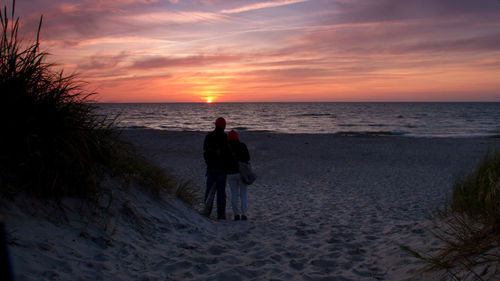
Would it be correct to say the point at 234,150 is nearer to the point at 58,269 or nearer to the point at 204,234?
the point at 204,234

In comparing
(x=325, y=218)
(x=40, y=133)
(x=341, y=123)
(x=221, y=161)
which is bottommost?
(x=325, y=218)

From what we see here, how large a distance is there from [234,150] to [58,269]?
12.8 ft

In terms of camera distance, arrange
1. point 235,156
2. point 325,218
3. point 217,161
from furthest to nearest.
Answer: point 325,218 < point 235,156 < point 217,161

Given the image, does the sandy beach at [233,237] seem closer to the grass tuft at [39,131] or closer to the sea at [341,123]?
the grass tuft at [39,131]

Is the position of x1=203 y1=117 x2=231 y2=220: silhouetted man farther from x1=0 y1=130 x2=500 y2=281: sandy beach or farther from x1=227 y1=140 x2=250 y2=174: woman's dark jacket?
x1=0 y1=130 x2=500 y2=281: sandy beach

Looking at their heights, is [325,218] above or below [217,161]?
below

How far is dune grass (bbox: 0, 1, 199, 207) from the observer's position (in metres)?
3.69

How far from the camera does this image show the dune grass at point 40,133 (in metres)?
3.69

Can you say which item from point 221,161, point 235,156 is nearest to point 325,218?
point 235,156

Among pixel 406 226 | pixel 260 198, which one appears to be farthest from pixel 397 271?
pixel 260 198

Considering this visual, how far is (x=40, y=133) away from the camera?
382 centimetres

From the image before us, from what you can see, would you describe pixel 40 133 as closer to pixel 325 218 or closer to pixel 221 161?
pixel 221 161

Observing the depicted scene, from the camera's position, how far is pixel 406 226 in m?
5.75

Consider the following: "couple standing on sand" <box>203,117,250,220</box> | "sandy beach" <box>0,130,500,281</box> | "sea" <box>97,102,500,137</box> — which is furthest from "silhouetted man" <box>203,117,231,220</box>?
"sea" <box>97,102,500,137</box>
